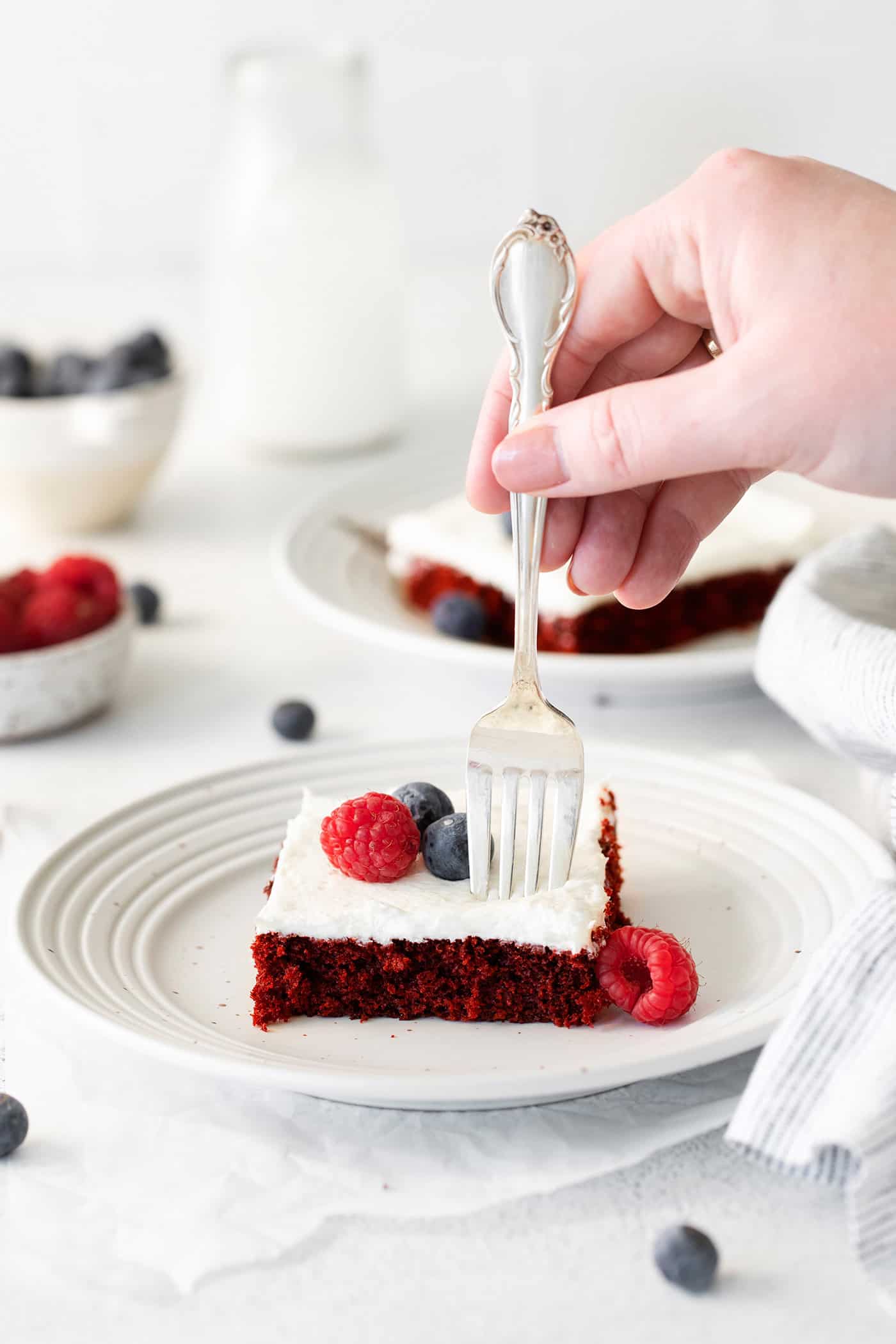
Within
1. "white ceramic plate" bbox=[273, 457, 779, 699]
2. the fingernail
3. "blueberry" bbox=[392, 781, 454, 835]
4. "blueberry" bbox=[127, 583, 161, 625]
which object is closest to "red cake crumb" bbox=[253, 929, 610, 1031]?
"blueberry" bbox=[392, 781, 454, 835]

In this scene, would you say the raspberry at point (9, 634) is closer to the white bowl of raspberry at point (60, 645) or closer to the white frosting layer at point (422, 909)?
the white bowl of raspberry at point (60, 645)

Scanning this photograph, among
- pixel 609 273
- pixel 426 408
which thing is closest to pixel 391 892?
pixel 609 273

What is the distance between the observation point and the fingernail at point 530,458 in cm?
112

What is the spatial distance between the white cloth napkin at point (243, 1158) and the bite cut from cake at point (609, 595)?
859 mm

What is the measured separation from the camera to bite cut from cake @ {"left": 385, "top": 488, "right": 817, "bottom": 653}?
6.36ft

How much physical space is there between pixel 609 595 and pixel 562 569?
5.0 inches

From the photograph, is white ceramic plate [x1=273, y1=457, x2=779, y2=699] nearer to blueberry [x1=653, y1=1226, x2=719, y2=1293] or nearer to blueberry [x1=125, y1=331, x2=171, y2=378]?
blueberry [x1=125, y1=331, x2=171, y2=378]

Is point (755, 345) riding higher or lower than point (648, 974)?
higher

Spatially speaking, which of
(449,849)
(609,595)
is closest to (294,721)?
(609,595)

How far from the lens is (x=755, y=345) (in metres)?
1.06

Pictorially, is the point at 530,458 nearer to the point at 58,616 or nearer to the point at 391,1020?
the point at 391,1020

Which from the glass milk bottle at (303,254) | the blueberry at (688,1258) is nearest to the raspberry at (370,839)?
the blueberry at (688,1258)

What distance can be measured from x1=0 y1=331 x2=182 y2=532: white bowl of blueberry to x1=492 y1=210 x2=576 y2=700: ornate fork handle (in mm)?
1279

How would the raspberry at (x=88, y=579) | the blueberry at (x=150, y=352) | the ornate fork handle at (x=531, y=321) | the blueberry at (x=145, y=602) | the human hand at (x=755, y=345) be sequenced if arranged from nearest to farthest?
the human hand at (x=755, y=345)
the ornate fork handle at (x=531, y=321)
the raspberry at (x=88, y=579)
the blueberry at (x=145, y=602)
the blueberry at (x=150, y=352)
